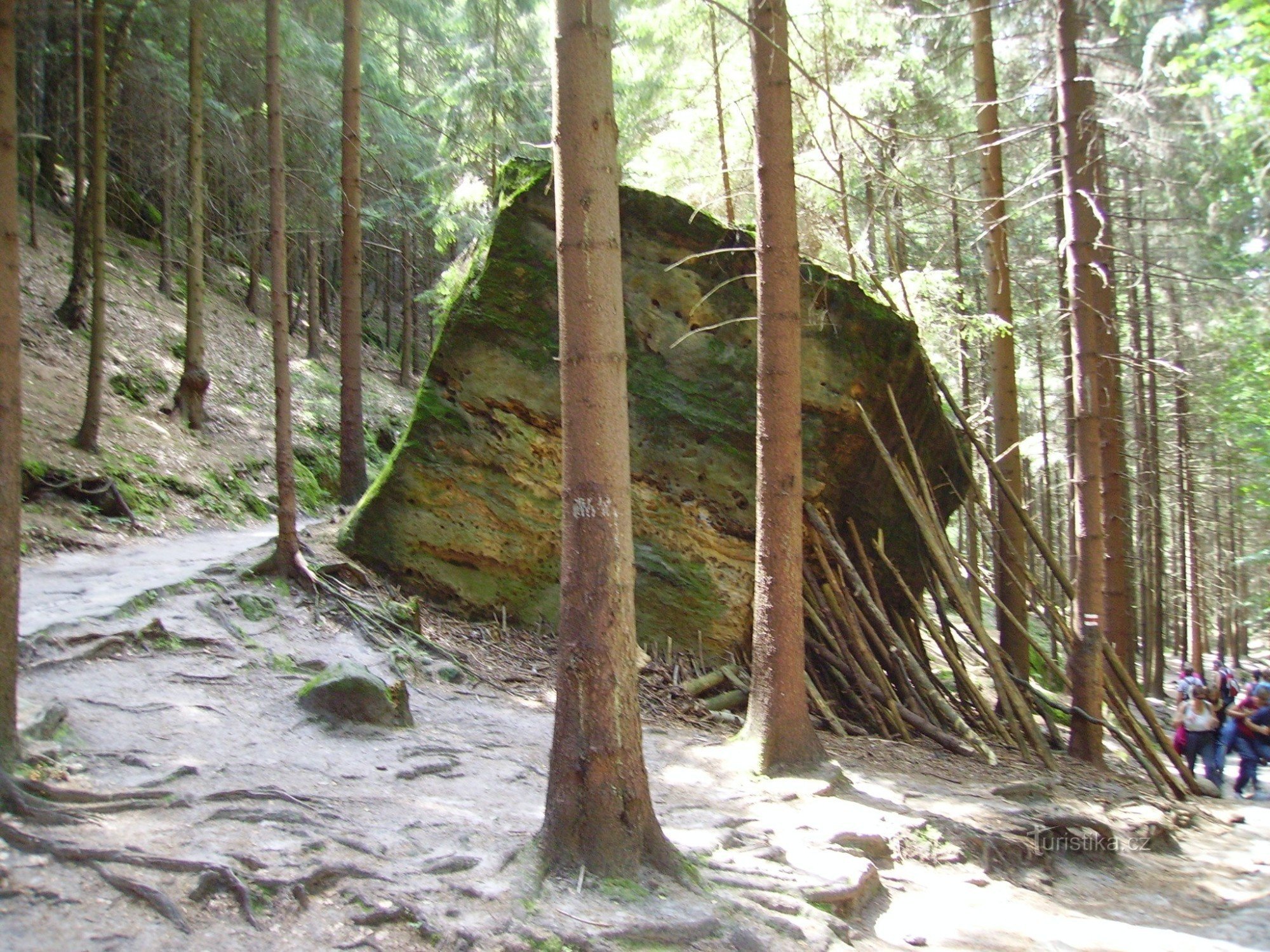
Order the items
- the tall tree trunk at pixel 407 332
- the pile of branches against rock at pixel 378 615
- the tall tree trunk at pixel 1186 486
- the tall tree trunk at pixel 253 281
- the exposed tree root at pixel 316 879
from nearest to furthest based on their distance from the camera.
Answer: the exposed tree root at pixel 316 879 < the pile of branches against rock at pixel 378 615 < the tall tree trunk at pixel 1186 486 < the tall tree trunk at pixel 253 281 < the tall tree trunk at pixel 407 332

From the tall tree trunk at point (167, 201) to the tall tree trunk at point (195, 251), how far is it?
4.06 m

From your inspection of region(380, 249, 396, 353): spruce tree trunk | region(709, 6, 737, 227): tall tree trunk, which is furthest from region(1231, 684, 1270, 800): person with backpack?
region(380, 249, 396, 353): spruce tree trunk

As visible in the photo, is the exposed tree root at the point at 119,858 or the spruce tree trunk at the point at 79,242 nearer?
the exposed tree root at the point at 119,858

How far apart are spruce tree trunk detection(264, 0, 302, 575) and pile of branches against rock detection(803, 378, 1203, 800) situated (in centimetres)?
552

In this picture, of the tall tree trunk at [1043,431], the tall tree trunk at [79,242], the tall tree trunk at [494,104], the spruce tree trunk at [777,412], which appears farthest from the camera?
the tall tree trunk at [1043,431]

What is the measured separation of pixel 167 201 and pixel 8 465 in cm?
1750

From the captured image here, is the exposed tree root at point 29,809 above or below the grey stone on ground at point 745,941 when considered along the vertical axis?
above

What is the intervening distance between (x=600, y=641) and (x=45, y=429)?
1087cm

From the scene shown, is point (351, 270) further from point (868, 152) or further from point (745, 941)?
point (745, 941)

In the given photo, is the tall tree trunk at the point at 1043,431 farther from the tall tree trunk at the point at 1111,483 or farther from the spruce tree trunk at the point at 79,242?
the spruce tree trunk at the point at 79,242

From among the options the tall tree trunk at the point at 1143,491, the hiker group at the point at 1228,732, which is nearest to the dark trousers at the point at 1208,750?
the hiker group at the point at 1228,732

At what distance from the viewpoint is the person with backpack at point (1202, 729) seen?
36.2 feet

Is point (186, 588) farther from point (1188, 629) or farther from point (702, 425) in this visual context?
point (1188, 629)

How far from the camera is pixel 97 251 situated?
12430mm
